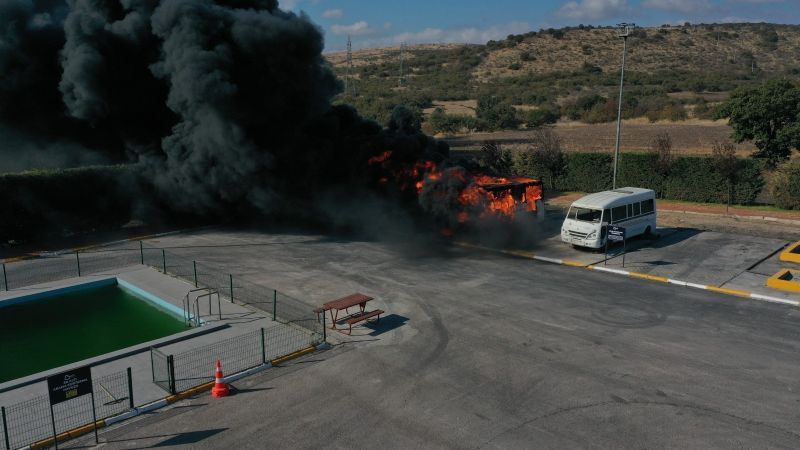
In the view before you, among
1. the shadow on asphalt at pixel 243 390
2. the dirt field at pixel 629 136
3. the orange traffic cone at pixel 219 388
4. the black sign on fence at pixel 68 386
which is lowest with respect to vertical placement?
the shadow on asphalt at pixel 243 390

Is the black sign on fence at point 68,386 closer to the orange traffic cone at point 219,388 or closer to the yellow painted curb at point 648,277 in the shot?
the orange traffic cone at point 219,388

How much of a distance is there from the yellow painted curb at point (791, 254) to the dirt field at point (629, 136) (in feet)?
70.3

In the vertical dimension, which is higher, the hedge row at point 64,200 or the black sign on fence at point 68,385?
the hedge row at point 64,200

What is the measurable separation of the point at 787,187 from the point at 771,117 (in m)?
→ 7.34

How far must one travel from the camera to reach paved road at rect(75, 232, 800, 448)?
32.0ft

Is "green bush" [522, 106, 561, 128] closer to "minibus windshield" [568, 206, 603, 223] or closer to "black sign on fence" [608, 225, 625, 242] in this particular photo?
"minibus windshield" [568, 206, 603, 223]

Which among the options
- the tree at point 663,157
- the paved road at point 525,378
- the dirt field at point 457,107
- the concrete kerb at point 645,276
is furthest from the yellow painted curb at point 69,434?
the dirt field at point 457,107

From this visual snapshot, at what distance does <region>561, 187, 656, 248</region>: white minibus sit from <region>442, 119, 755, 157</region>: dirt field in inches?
834

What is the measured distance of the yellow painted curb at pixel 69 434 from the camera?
942 cm

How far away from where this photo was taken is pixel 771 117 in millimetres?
32938

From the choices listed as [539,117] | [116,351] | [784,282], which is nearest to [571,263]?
[784,282]

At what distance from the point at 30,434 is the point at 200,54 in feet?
53.5

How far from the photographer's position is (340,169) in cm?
2519

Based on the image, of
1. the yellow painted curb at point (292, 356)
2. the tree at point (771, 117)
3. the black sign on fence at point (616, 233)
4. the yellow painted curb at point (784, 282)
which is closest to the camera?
the yellow painted curb at point (292, 356)
